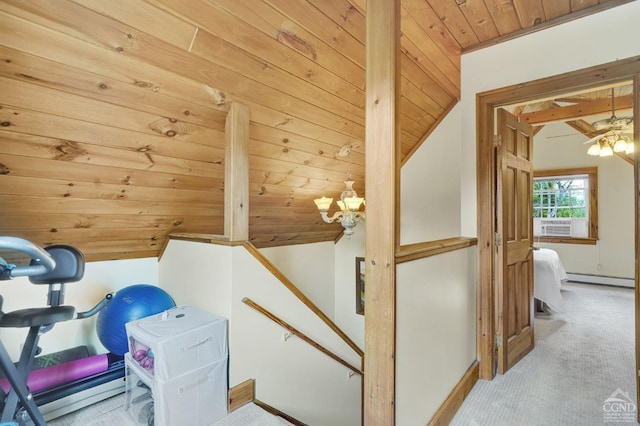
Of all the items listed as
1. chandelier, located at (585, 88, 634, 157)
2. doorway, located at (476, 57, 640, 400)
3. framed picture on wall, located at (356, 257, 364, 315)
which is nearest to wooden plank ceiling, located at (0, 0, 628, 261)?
doorway, located at (476, 57, 640, 400)

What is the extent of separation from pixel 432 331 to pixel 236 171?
5.25 feet

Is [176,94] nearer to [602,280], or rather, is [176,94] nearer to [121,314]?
[121,314]

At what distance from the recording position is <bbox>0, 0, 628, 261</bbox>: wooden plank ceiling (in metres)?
1.47

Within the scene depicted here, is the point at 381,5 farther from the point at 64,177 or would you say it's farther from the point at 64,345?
the point at 64,345

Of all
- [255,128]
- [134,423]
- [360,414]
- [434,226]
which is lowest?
[360,414]

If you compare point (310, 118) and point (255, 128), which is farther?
point (310, 118)

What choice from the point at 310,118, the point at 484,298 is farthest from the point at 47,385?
the point at 484,298

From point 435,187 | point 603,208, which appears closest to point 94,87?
point 435,187

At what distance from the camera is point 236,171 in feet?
7.08

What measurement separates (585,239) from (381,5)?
661cm

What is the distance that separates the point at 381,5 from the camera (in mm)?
1458

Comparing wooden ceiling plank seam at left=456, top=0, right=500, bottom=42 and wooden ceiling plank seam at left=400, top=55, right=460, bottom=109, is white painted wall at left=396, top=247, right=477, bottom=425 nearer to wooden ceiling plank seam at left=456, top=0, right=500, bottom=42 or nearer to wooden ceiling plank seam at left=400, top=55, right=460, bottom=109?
wooden ceiling plank seam at left=400, top=55, right=460, bottom=109

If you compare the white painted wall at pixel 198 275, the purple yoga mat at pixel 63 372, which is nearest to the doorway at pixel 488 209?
the white painted wall at pixel 198 275

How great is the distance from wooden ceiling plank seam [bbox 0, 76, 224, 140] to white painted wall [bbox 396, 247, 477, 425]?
1.62 metres
